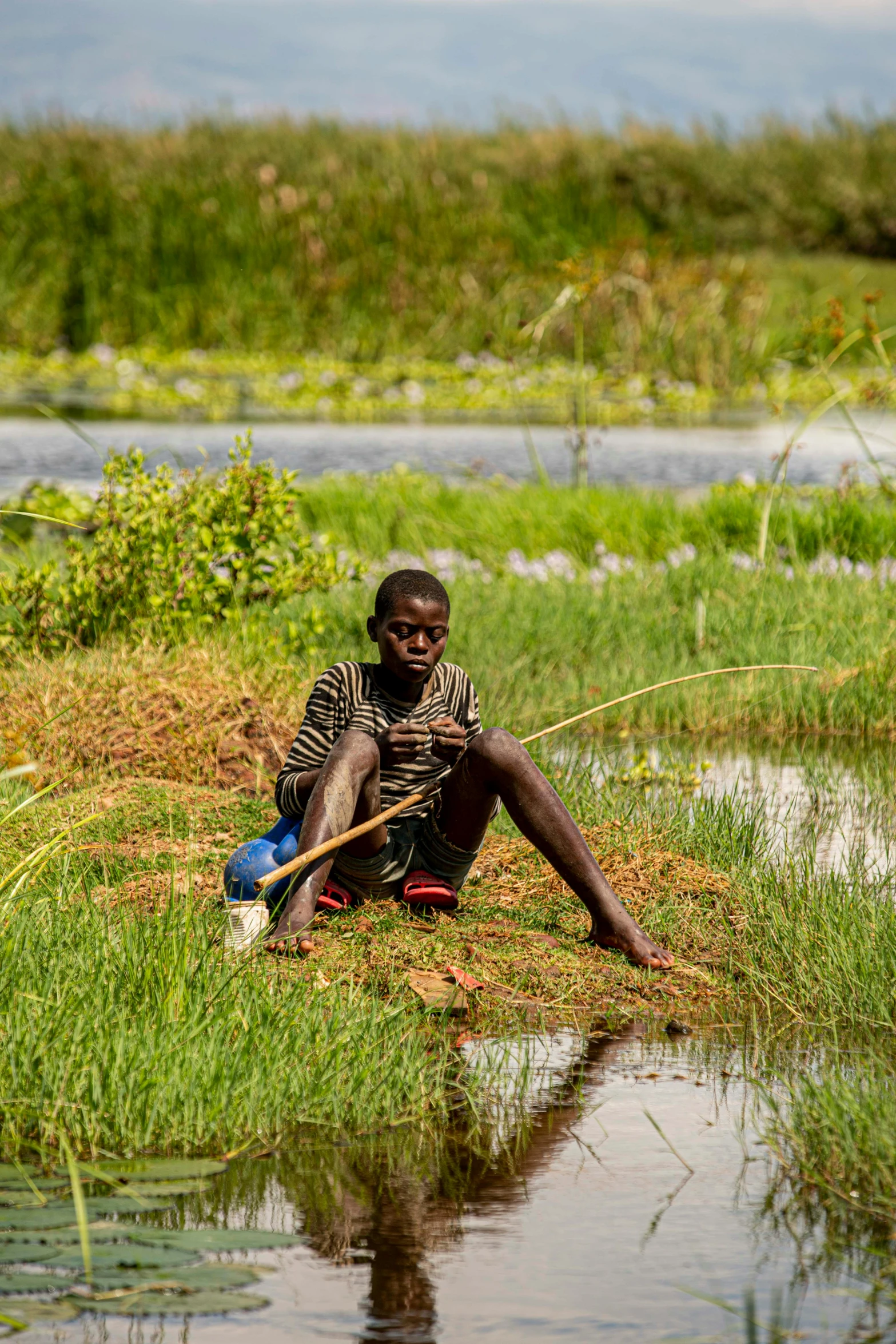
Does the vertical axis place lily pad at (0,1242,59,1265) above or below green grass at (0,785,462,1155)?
below

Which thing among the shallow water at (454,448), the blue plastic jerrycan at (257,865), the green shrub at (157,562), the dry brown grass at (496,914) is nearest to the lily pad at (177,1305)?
Result: the dry brown grass at (496,914)

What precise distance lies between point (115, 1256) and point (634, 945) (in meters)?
2.04

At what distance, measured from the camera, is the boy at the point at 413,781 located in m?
4.39

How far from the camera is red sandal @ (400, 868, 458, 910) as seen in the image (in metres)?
4.64

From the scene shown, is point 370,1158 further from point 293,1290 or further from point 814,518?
point 814,518

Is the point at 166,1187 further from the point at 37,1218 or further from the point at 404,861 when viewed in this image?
the point at 404,861

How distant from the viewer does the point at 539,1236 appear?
110 inches

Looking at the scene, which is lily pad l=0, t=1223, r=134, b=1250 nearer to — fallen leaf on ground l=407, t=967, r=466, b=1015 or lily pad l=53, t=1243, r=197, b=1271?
lily pad l=53, t=1243, r=197, b=1271

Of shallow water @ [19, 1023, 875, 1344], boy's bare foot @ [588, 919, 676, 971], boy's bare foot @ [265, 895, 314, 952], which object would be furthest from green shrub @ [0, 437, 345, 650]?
shallow water @ [19, 1023, 875, 1344]

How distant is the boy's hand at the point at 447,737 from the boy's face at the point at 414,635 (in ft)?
0.50

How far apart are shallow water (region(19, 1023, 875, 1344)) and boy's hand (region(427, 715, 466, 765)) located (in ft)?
3.83

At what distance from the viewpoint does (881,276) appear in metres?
23.2

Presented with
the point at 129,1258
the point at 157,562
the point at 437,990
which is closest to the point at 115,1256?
the point at 129,1258

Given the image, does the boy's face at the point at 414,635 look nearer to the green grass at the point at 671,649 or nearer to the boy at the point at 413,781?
the boy at the point at 413,781
